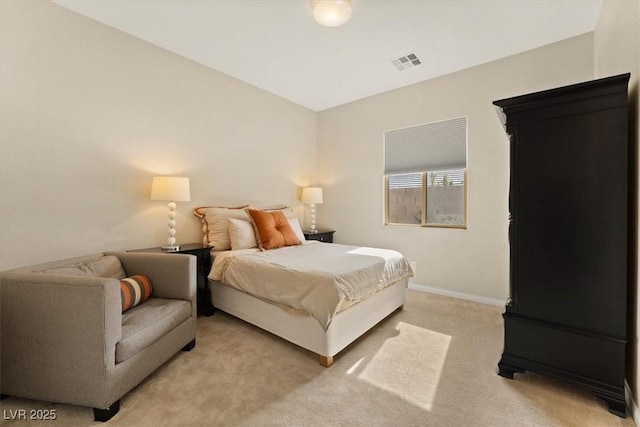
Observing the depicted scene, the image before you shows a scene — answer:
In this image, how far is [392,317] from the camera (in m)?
2.87

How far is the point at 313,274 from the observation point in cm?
204

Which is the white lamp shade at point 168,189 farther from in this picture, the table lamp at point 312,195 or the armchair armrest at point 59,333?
the table lamp at point 312,195

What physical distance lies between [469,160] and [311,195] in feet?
7.30

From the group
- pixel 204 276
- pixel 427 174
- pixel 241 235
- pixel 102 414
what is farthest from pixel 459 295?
pixel 102 414

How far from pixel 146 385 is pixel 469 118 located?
4.01 meters

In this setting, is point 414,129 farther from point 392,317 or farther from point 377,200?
point 392,317

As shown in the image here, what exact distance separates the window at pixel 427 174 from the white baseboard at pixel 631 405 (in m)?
2.02

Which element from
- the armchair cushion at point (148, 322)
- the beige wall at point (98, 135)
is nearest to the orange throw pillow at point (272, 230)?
the beige wall at point (98, 135)

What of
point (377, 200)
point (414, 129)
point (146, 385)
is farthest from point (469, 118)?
point (146, 385)

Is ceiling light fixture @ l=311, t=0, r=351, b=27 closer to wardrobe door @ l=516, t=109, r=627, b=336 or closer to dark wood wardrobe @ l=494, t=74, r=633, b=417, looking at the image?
dark wood wardrobe @ l=494, t=74, r=633, b=417

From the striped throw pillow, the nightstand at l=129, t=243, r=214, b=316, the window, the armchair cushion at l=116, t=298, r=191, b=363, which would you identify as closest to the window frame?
the window

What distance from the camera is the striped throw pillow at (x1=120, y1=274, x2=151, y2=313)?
183cm

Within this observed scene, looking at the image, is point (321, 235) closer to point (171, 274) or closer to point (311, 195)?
point (311, 195)

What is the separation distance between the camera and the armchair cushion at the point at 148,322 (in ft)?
5.11
